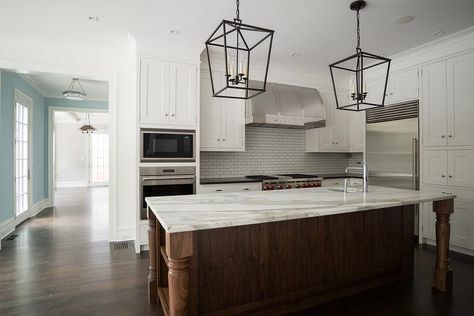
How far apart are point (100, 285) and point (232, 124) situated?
275 centimetres

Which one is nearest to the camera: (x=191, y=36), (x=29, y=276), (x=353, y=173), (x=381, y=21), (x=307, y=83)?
(x=29, y=276)

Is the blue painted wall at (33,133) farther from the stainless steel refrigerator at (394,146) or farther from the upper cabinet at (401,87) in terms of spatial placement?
the upper cabinet at (401,87)

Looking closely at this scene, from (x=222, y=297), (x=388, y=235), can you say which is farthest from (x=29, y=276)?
(x=388, y=235)

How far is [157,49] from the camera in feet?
12.3

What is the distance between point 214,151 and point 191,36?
1.71 metres

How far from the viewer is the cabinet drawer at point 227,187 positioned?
13.1 ft

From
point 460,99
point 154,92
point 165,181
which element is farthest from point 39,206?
Result: point 460,99

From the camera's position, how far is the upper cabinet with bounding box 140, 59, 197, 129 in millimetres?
3709

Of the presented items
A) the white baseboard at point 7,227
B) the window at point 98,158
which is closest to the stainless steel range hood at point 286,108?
the white baseboard at point 7,227

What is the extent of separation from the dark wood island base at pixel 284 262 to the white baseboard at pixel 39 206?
16.2ft

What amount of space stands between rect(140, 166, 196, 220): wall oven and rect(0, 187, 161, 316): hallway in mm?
780

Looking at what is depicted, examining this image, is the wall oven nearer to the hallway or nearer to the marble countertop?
the hallway

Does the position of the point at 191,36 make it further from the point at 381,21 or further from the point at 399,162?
the point at 399,162

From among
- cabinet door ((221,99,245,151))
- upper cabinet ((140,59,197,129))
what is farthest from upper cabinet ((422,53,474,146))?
upper cabinet ((140,59,197,129))
